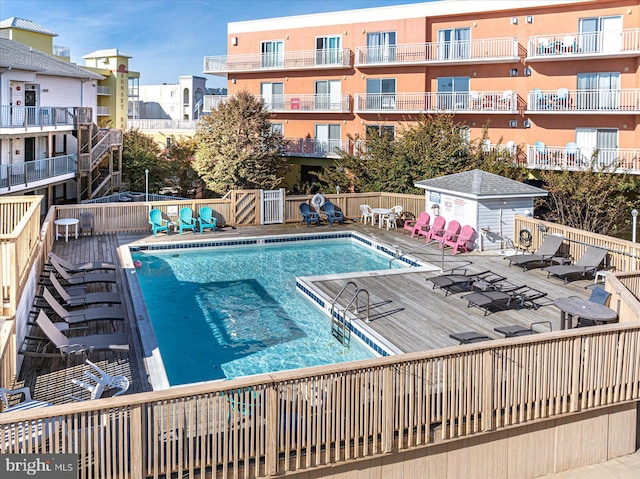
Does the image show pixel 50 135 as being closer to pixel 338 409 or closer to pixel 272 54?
pixel 272 54

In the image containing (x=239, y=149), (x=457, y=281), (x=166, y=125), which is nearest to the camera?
(x=457, y=281)

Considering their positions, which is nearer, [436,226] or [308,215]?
[436,226]

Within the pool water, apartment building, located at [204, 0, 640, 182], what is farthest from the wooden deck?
apartment building, located at [204, 0, 640, 182]

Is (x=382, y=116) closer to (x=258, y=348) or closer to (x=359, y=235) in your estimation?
(x=359, y=235)

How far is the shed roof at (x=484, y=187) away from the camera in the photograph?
17.8 meters

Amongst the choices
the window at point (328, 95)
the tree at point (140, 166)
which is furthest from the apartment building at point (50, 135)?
the window at point (328, 95)

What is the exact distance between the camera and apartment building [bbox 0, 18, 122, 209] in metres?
24.0

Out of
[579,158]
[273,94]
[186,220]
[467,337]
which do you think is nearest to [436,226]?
[186,220]

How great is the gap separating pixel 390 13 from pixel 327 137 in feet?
22.5

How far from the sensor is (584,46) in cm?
2503

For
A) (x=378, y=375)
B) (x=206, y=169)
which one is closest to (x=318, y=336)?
(x=378, y=375)

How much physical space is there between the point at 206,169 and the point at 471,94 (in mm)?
12471

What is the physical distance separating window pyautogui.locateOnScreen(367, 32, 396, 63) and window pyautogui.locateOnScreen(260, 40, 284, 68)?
16.8 ft

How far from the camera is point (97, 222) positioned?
20297 mm
